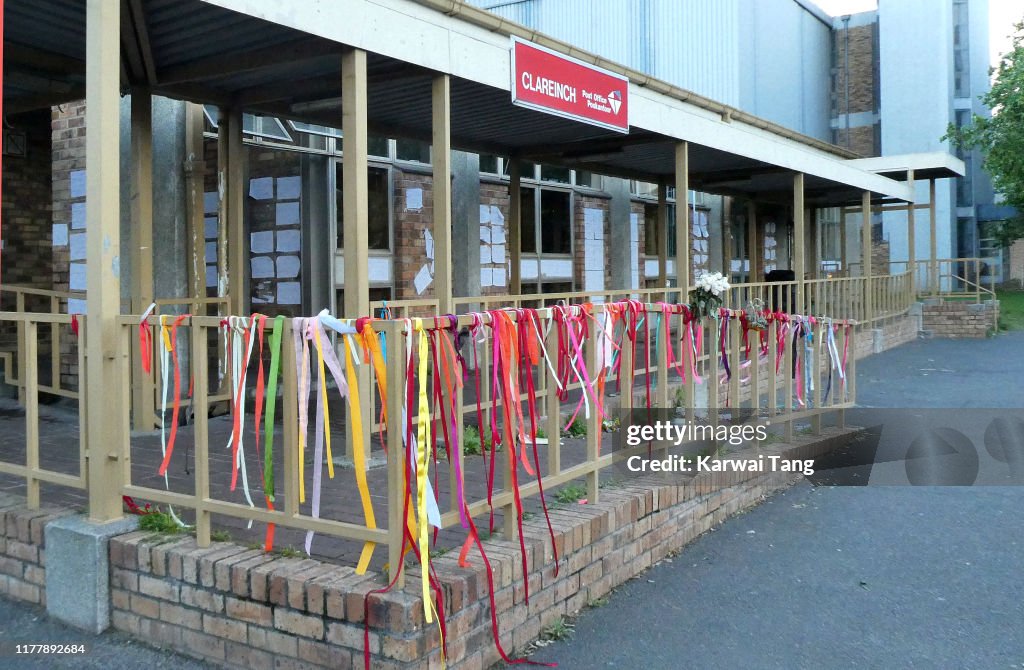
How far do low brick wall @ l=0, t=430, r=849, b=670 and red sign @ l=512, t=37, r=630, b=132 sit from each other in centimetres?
359

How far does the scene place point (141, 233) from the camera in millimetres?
6945

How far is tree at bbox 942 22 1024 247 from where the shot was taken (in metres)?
24.7

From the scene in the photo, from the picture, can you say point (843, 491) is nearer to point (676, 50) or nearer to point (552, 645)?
point (552, 645)

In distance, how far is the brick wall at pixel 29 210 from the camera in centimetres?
941

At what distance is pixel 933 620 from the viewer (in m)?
4.29

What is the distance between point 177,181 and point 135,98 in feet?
2.95

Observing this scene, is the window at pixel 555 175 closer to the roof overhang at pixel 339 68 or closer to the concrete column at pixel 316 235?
the roof overhang at pixel 339 68

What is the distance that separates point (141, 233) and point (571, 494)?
409cm

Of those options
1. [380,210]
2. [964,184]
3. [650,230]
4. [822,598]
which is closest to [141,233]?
[380,210]

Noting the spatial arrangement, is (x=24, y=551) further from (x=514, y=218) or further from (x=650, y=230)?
(x=650, y=230)

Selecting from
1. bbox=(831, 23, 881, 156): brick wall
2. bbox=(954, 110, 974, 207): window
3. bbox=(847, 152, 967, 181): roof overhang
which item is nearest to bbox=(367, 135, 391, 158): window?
bbox=(847, 152, 967, 181): roof overhang

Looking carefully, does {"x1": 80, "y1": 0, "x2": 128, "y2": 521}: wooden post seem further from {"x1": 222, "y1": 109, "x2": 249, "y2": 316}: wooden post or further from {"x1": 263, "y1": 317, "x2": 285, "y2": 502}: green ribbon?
{"x1": 222, "y1": 109, "x2": 249, "y2": 316}: wooden post

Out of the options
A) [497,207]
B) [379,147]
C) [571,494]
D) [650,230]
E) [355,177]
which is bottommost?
[571,494]

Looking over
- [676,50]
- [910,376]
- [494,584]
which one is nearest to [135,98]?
[494,584]
